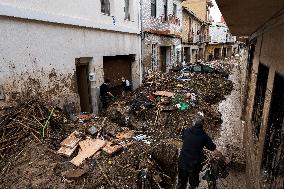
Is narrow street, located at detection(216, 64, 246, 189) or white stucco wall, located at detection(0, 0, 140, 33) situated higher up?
white stucco wall, located at detection(0, 0, 140, 33)

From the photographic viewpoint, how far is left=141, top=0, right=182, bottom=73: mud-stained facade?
1544 centimetres

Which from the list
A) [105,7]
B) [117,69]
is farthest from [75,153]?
[105,7]

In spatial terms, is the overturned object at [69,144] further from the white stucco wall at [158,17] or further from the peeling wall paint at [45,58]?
the white stucco wall at [158,17]

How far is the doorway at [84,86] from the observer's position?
32.6 ft

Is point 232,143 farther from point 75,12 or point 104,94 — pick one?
point 75,12

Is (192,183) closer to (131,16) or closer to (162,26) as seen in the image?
(131,16)

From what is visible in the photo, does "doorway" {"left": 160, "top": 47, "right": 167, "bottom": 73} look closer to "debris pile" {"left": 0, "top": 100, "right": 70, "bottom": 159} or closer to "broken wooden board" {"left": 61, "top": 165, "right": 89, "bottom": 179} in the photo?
"debris pile" {"left": 0, "top": 100, "right": 70, "bottom": 159}

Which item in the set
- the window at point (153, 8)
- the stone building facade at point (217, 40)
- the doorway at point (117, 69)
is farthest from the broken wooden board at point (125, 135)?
the stone building facade at point (217, 40)

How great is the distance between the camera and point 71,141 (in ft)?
21.5

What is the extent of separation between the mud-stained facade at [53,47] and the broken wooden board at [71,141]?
1.64 metres

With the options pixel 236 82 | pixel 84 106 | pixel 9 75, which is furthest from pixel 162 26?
pixel 9 75

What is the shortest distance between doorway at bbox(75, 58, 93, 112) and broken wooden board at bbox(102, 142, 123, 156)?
4.01m

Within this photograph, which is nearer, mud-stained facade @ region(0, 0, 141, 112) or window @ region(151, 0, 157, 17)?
mud-stained facade @ region(0, 0, 141, 112)

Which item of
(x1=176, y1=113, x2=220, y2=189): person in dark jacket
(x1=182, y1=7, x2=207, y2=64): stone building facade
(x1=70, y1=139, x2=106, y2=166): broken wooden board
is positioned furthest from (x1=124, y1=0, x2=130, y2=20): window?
(x1=182, y1=7, x2=207, y2=64): stone building facade
